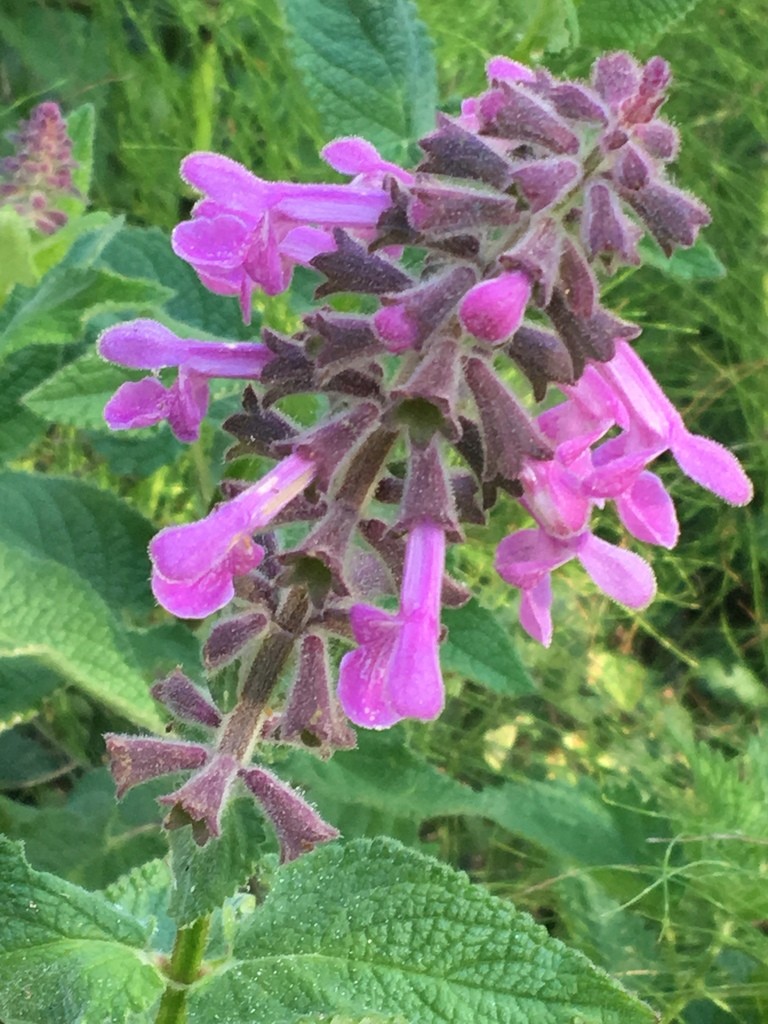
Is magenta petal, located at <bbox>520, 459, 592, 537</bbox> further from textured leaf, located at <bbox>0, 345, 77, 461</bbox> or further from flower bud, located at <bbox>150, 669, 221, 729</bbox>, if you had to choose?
textured leaf, located at <bbox>0, 345, 77, 461</bbox>

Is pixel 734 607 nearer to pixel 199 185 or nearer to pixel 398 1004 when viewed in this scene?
pixel 398 1004

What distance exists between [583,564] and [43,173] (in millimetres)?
1187

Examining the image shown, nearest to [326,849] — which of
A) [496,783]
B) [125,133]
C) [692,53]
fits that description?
[496,783]

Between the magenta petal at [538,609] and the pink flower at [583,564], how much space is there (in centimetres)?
2

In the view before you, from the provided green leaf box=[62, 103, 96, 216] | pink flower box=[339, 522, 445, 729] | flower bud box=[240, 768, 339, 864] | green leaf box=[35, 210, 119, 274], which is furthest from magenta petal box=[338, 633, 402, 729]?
green leaf box=[62, 103, 96, 216]

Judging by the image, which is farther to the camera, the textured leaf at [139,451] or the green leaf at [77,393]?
the textured leaf at [139,451]

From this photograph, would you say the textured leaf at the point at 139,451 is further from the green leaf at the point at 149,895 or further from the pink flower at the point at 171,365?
the pink flower at the point at 171,365

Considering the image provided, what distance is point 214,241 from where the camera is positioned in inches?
30.8

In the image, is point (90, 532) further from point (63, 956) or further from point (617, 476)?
point (617, 476)

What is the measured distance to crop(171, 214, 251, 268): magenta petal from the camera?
30.3 inches

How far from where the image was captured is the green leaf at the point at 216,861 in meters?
0.80

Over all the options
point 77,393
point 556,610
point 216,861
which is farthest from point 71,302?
point 556,610

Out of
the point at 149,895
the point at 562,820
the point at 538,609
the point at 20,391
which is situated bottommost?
the point at 562,820

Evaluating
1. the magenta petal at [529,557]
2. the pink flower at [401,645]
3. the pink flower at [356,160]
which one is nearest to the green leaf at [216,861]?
the pink flower at [401,645]
